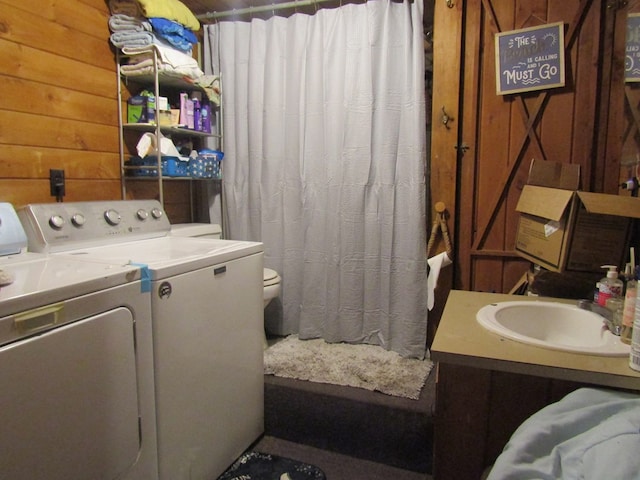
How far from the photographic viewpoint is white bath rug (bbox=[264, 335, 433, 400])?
2.09 metres

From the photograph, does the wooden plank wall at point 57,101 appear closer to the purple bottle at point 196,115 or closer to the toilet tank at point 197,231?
the toilet tank at point 197,231

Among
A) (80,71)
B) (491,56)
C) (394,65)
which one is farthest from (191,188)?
(491,56)

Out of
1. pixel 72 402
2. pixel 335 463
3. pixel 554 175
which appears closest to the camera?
pixel 72 402

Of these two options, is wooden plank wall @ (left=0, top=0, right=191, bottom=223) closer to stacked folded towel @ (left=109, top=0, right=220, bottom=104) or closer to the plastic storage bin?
Result: stacked folded towel @ (left=109, top=0, right=220, bottom=104)

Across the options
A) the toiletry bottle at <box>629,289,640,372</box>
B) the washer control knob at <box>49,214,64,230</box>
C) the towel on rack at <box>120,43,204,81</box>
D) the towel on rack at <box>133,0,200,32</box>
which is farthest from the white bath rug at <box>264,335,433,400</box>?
the towel on rack at <box>133,0,200,32</box>

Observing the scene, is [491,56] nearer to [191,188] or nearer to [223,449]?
[191,188]

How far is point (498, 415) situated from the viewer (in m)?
1.18

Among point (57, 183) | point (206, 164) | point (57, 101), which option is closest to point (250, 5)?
point (206, 164)

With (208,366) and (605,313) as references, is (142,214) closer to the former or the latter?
(208,366)

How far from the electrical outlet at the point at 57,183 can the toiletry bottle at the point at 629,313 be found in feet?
7.08

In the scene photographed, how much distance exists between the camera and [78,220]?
176 centimetres

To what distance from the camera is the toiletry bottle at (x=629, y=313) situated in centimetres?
114

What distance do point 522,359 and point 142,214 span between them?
1706 millimetres

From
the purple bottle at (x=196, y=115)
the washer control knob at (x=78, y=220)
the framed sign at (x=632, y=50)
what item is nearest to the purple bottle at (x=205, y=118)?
the purple bottle at (x=196, y=115)
